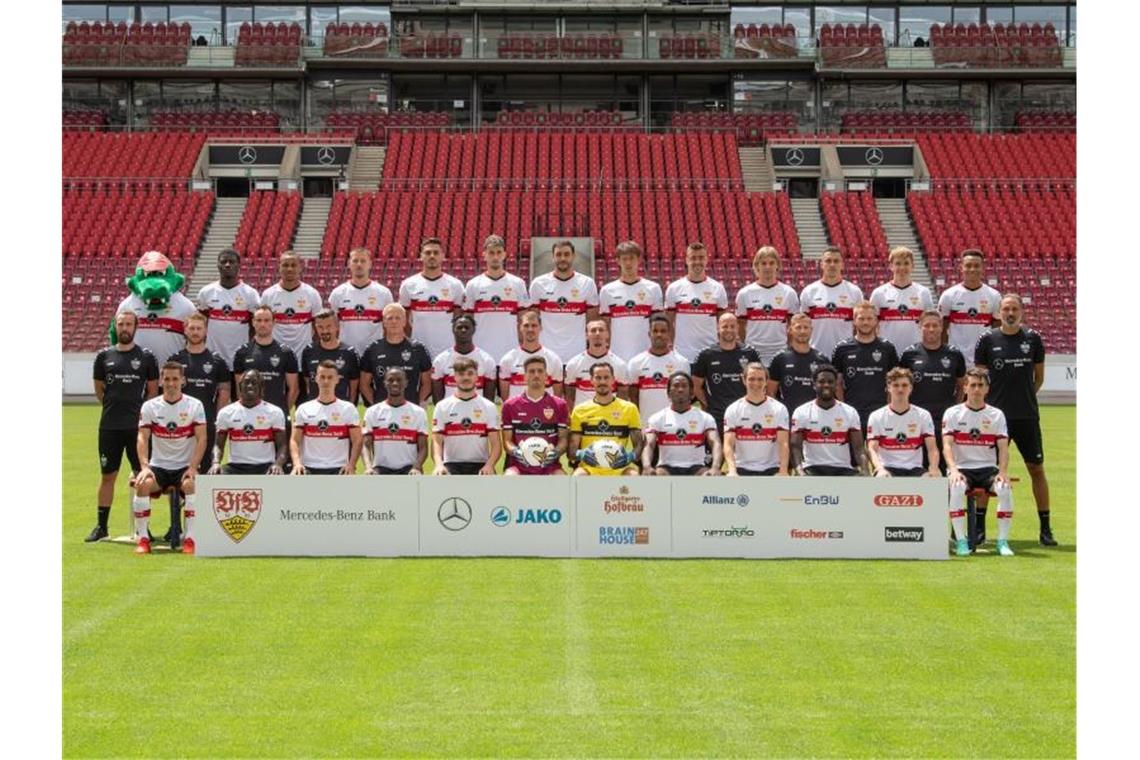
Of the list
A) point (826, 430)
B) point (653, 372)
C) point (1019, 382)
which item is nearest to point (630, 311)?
point (653, 372)

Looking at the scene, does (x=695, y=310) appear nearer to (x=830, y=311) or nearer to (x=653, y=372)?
(x=653, y=372)

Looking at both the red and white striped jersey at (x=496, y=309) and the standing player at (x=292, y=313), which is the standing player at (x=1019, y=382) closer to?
the red and white striped jersey at (x=496, y=309)

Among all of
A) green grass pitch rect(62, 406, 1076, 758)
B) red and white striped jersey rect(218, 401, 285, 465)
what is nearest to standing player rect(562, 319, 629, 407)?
green grass pitch rect(62, 406, 1076, 758)

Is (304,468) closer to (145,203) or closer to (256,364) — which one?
(256,364)

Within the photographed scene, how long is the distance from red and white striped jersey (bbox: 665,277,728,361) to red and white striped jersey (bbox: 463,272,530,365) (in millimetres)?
1526

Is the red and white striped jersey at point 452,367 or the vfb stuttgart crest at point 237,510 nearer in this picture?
the vfb stuttgart crest at point 237,510

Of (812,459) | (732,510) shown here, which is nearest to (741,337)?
(812,459)

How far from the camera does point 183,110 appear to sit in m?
48.1

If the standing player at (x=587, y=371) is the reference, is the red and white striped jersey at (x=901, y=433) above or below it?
below

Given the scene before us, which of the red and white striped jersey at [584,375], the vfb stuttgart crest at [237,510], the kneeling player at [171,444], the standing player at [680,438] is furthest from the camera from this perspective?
the red and white striped jersey at [584,375]

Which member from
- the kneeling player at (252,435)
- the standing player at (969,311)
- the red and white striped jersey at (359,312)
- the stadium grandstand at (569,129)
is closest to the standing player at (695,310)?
the standing player at (969,311)

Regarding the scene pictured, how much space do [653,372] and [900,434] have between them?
2390 mm

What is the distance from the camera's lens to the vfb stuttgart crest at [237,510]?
1216cm

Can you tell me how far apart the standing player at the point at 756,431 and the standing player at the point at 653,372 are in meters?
0.95
